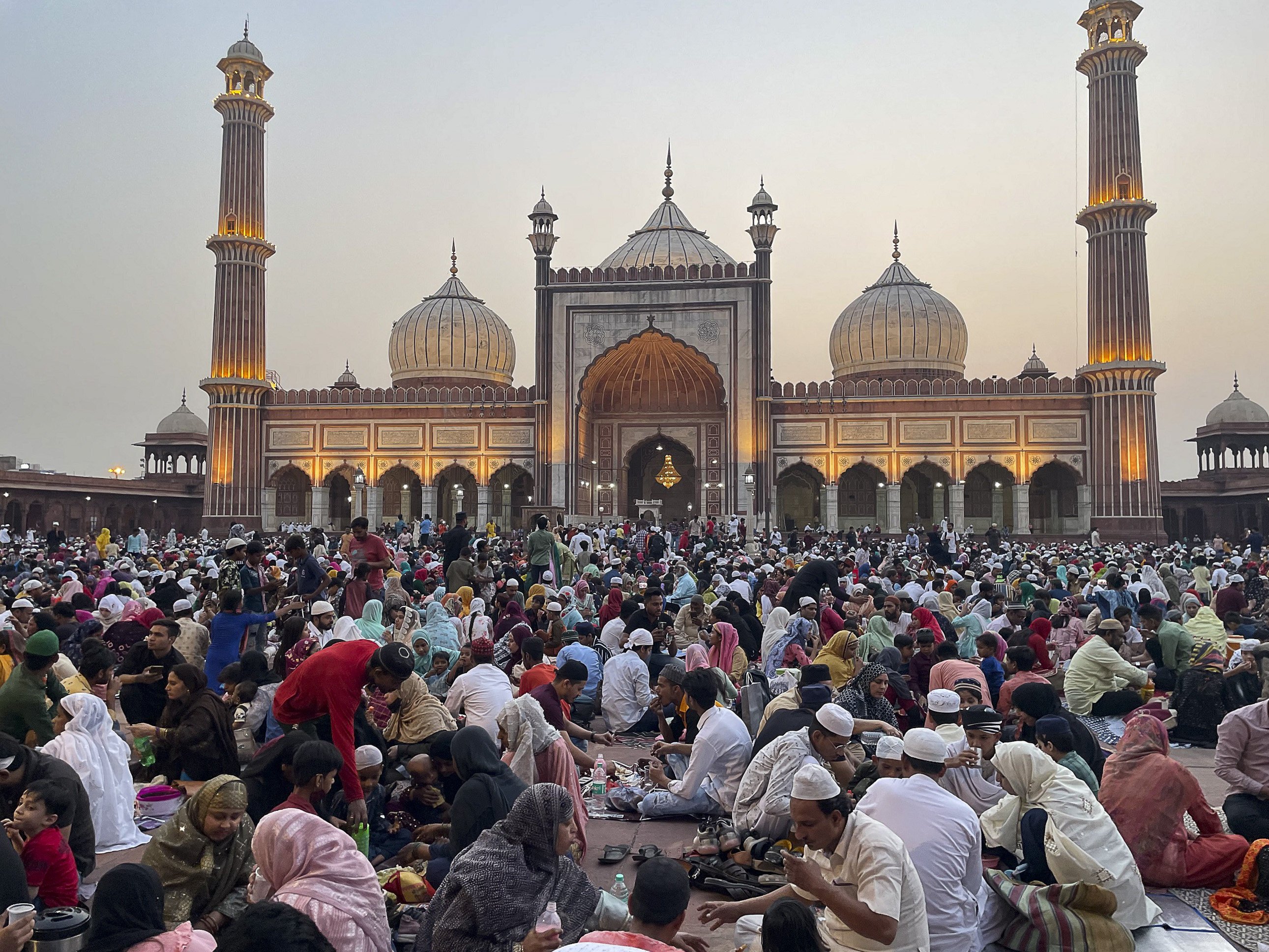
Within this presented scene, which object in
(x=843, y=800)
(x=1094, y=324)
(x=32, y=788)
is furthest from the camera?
(x=1094, y=324)

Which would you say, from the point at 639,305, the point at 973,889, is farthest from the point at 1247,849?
the point at 639,305

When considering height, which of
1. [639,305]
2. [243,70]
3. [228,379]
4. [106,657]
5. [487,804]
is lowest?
[487,804]

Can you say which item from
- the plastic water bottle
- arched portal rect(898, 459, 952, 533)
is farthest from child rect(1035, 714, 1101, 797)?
arched portal rect(898, 459, 952, 533)

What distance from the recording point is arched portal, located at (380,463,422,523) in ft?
105

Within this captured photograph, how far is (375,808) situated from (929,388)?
26518 millimetres

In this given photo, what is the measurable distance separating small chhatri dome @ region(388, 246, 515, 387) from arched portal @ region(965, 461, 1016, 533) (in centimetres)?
1605

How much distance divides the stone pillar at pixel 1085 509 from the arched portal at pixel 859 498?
5.50m

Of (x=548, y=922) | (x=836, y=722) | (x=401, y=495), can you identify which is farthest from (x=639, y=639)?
(x=401, y=495)

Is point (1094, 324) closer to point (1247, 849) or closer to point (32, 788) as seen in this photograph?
point (1247, 849)

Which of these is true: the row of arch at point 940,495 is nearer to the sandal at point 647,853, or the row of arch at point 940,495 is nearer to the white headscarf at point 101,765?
the sandal at point 647,853

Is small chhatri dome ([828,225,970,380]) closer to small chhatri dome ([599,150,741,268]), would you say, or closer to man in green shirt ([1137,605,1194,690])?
small chhatri dome ([599,150,741,268])

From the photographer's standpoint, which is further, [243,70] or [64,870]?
[243,70]

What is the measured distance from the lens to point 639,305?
28.8 meters

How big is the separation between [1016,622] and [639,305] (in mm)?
21212
